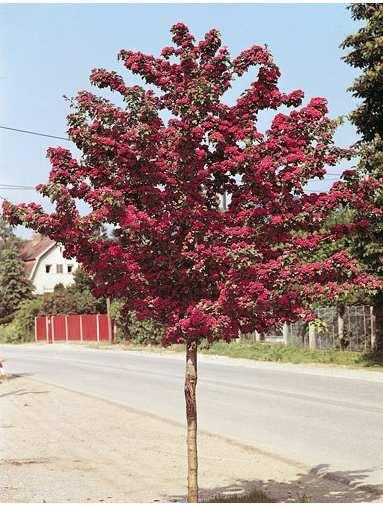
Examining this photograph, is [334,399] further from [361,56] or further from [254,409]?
[361,56]

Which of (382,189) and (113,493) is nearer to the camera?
(382,189)

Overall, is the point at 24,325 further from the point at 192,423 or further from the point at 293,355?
the point at 192,423

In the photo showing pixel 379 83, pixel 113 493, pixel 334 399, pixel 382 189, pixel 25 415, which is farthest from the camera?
pixel 379 83

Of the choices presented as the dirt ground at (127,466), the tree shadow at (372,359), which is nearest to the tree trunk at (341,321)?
the tree shadow at (372,359)

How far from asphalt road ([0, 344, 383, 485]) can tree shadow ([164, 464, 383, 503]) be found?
161 millimetres

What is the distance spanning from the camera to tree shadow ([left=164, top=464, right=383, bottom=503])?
8.16 meters

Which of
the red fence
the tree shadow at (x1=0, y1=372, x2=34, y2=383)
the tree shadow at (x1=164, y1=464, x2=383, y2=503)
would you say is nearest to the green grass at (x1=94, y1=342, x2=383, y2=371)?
the tree shadow at (x1=0, y1=372, x2=34, y2=383)

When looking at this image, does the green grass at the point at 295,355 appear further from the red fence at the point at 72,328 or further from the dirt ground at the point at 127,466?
the red fence at the point at 72,328

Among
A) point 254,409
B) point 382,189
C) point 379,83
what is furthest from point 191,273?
point 379,83

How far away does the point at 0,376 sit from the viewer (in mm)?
24406

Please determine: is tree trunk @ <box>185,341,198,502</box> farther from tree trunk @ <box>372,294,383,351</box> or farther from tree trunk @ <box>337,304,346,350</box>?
tree trunk @ <box>337,304,346,350</box>

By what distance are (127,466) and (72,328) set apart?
47.8m

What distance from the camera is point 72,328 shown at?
187 ft

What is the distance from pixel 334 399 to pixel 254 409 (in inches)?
85.9
